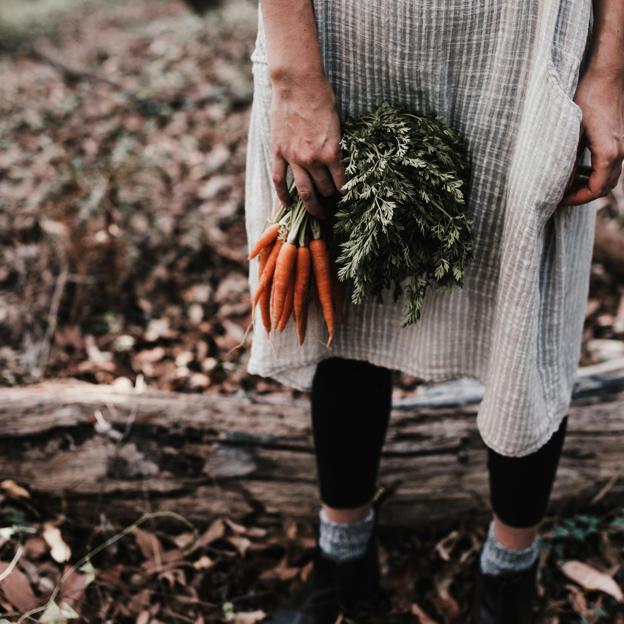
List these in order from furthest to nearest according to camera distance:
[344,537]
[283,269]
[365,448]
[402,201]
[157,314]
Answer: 1. [157,314]
2. [344,537]
3. [365,448]
4. [283,269]
5. [402,201]

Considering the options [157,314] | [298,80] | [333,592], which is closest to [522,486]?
[333,592]

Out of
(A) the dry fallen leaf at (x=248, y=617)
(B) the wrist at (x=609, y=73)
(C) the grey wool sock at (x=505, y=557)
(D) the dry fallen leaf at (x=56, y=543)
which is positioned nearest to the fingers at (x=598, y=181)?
(B) the wrist at (x=609, y=73)

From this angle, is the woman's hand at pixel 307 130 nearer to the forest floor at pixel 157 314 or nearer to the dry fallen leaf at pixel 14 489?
the forest floor at pixel 157 314

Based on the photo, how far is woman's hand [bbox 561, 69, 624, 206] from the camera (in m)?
1.04

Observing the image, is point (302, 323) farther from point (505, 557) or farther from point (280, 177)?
point (505, 557)

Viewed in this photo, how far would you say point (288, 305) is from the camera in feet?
4.19

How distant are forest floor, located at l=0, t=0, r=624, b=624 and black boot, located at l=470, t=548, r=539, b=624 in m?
0.14

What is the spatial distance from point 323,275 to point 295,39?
0.43 m

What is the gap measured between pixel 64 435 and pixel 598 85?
1661 mm

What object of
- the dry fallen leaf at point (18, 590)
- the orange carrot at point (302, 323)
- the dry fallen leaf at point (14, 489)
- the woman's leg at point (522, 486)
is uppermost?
the orange carrot at point (302, 323)

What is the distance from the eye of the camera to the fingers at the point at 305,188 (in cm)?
113

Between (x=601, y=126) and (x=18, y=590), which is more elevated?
(x=601, y=126)

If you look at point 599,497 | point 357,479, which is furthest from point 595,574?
point 357,479

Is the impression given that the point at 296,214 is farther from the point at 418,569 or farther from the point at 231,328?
the point at 231,328
